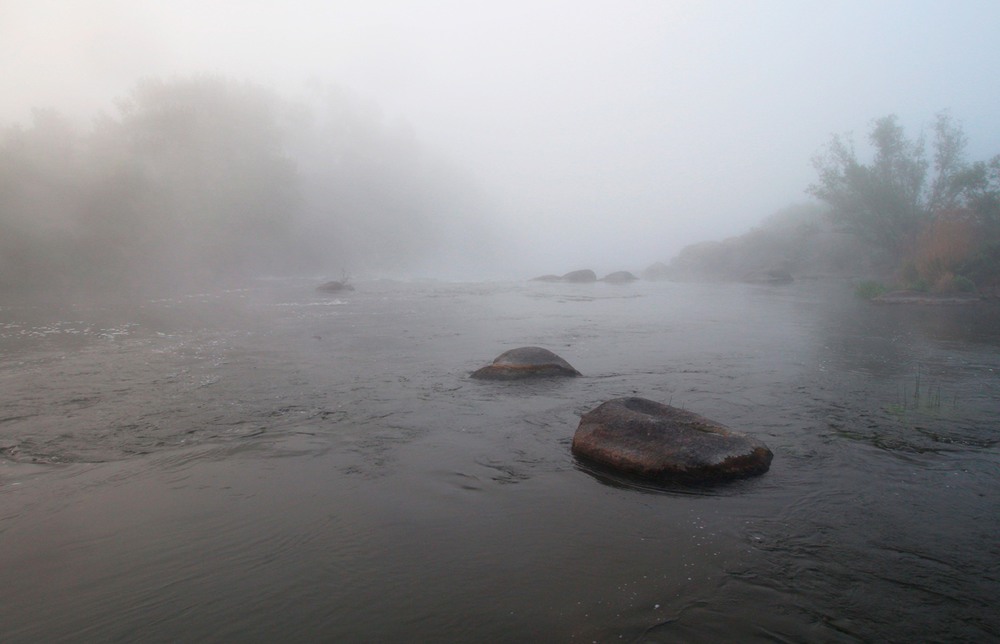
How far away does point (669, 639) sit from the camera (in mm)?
3277

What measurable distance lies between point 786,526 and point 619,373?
5.82 m

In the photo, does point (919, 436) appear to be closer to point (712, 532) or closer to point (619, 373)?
point (712, 532)

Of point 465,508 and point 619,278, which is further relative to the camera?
point 619,278

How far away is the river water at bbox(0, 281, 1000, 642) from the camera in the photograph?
351cm

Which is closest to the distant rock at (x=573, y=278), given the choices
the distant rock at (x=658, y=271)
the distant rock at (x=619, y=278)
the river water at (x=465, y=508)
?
the distant rock at (x=619, y=278)

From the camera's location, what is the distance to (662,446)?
5723mm

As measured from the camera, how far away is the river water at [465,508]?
3510mm

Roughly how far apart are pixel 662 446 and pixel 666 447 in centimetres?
4

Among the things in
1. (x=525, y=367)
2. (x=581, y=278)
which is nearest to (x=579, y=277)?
(x=581, y=278)

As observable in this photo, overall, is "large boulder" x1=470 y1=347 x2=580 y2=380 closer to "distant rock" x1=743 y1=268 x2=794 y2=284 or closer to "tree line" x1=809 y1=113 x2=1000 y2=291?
"tree line" x1=809 y1=113 x2=1000 y2=291

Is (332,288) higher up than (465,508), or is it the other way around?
(332,288)

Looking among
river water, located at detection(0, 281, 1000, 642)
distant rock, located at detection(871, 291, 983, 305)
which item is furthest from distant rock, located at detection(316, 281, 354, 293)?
distant rock, located at detection(871, 291, 983, 305)

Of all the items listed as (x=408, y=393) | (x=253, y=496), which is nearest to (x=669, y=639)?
(x=253, y=496)

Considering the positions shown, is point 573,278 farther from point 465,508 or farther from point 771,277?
point 465,508
